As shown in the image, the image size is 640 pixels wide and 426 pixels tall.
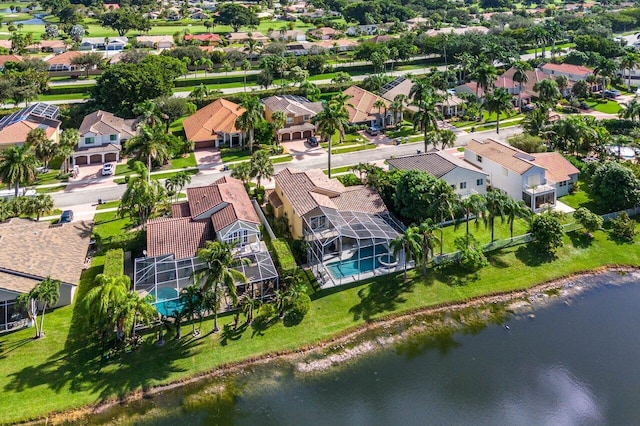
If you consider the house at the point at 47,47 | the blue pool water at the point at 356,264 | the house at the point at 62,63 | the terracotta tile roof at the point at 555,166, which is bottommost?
the blue pool water at the point at 356,264

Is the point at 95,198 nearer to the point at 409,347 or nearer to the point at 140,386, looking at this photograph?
the point at 140,386

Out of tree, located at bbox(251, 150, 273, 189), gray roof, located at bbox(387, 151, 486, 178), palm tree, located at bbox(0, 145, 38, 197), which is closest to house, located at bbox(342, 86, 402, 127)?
gray roof, located at bbox(387, 151, 486, 178)

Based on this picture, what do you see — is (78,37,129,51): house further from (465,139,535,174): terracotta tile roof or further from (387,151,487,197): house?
(465,139,535,174): terracotta tile roof

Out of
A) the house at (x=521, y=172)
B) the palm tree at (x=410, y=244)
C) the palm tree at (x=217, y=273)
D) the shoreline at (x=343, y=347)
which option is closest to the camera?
the shoreline at (x=343, y=347)

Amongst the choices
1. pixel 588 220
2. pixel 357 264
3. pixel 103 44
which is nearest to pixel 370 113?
pixel 588 220

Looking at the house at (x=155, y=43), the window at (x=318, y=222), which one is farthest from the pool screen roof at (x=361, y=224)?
the house at (x=155, y=43)

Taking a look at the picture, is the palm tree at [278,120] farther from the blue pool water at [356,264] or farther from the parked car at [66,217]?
the blue pool water at [356,264]
